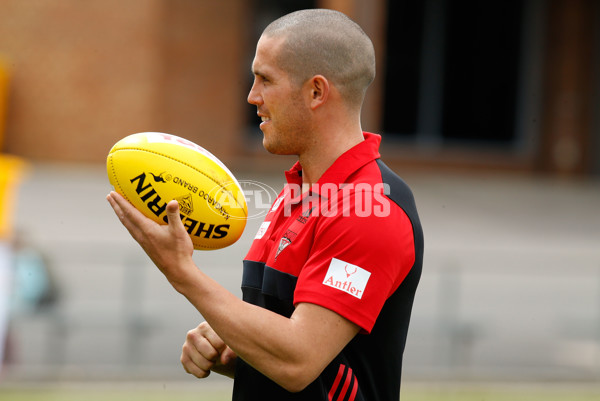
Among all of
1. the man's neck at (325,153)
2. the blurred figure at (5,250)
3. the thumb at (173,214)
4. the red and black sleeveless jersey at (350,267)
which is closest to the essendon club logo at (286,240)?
the red and black sleeveless jersey at (350,267)

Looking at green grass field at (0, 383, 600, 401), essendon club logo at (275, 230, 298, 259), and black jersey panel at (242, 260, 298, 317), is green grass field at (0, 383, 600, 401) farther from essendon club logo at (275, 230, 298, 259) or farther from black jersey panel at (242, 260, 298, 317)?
essendon club logo at (275, 230, 298, 259)

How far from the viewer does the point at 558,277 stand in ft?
29.7

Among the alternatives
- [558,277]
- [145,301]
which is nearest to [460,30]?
[558,277]

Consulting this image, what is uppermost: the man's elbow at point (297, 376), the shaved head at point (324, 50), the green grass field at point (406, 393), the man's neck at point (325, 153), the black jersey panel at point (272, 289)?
the shaved head at point (324, 50)

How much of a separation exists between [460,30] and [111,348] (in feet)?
40.6

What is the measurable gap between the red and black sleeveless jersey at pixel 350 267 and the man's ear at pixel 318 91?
184mm

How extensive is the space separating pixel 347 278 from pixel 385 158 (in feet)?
53.0

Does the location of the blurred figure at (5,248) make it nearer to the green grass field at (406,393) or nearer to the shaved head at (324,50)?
the green grass field at (406,393)

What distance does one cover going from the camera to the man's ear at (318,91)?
250 cm

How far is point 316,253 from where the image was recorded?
A: 2389mm

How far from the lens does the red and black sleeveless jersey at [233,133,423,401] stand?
2.32 meters

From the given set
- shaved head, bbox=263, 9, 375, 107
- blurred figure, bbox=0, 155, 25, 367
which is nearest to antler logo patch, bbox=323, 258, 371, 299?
shaved head, bbox=263, 9, 375, 107

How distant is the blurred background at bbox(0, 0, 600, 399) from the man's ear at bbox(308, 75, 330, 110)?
20.5 ft

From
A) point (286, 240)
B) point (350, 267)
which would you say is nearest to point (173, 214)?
point (286, 240)
